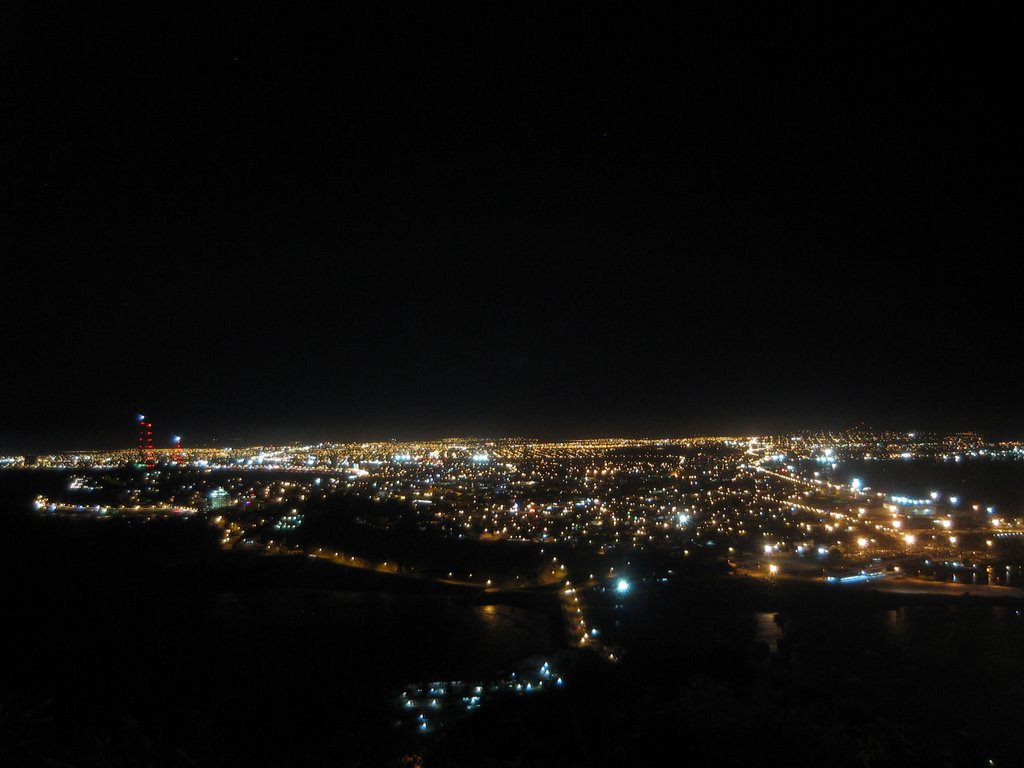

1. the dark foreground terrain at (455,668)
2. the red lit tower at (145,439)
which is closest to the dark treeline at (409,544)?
the dark foreground terrain at (455,668)

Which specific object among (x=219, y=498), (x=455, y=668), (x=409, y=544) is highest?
(x=219, y=498)

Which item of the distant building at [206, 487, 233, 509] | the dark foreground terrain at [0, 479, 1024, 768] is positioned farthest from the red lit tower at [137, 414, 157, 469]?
the dark foreground terrain at [0, 479, 1024, 768]

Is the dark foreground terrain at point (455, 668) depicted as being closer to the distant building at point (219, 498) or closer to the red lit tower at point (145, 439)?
the distant building at point (219, 498)

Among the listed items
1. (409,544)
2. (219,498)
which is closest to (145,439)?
(219,498)

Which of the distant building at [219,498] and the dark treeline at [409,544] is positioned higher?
the distant building at [219,498]

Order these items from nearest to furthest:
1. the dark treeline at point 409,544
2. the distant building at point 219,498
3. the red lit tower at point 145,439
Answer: the dark treeline at point 409,544, the distant building at point 219,498, the red lit tower at point 145,439

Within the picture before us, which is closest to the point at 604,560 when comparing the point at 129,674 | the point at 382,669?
the point at 382,669

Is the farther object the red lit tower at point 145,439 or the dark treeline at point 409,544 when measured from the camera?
the red lit tower at point 145,439

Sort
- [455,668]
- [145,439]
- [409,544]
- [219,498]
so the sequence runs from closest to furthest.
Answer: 1. [455,668]
2. [409,544]
3. [219,498]
4. [145,439]

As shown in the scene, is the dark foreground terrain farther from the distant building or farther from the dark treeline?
the distant building

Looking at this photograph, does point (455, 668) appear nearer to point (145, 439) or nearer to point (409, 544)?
point (409, 544)

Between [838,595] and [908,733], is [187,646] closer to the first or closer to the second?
[908,733]
